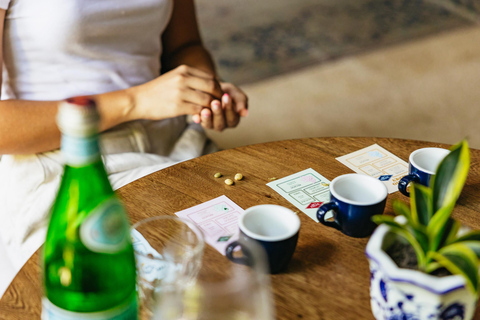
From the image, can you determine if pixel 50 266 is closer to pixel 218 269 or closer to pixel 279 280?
pixel 218 269

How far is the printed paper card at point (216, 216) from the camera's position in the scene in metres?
0.82

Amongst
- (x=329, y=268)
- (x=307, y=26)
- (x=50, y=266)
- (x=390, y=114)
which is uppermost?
(x=50, y=266)

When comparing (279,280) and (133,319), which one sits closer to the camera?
(133,319)

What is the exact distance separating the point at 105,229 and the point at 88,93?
2.48 ft

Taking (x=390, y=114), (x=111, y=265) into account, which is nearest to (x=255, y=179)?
(x=111, y=265)

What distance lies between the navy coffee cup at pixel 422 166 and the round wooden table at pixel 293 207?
3 centimetres

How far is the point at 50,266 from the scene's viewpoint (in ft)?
1.90

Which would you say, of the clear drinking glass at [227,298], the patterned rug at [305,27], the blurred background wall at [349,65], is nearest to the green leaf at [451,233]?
the clear drinking glass at [227,298]

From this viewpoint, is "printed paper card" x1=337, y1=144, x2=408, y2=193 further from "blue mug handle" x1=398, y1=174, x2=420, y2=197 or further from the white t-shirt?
the white t-shirt

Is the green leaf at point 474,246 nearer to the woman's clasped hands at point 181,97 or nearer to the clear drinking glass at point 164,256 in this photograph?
the clear drinking glass at point 164,256

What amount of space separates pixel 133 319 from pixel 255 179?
47cm

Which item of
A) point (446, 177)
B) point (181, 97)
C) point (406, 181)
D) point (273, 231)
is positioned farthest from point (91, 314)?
point (181, 97)

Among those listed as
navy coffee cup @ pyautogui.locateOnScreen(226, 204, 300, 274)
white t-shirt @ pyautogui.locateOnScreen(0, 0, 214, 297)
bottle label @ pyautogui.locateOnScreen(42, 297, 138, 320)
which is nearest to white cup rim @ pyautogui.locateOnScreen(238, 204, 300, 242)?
navy coffee cup @ pyautogui.locateOnScreen(226, 204, 300, 274)

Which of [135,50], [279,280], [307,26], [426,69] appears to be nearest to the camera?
[279,280]
